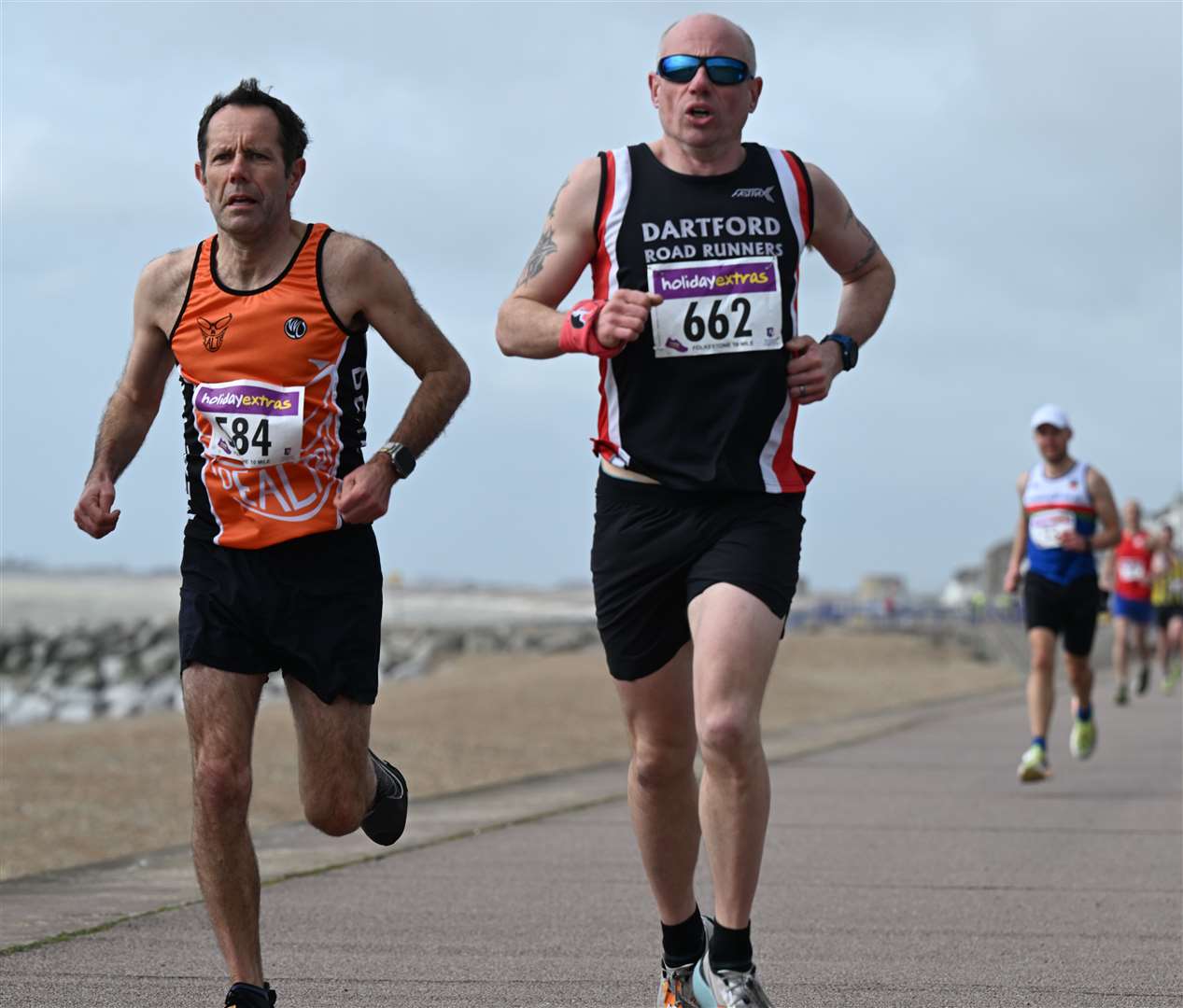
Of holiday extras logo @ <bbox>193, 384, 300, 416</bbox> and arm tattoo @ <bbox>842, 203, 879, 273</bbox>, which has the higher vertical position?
arm tattoo @ <bbox>842, 203, 879, 273</bbox>

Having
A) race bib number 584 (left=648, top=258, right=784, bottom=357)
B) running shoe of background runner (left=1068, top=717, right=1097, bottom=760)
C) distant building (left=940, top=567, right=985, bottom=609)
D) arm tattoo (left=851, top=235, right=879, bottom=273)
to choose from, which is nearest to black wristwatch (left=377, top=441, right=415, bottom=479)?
race bib number 584 (left=648, top=258, right=784, bottom=357)

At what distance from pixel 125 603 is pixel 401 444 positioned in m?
103

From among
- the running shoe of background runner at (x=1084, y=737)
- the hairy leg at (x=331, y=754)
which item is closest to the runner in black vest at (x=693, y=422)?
the hairy leg at (x=331, y=754)

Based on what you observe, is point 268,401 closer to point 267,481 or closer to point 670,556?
point 267,481

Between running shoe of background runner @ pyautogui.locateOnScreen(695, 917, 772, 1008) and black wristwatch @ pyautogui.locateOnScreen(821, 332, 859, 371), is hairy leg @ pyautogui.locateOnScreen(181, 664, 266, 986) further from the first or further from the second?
black wristwatch @ pyautogui.locateOnScreen(821, 332, 859, 371)

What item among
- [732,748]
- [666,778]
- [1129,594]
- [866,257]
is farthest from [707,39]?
[1129,594]

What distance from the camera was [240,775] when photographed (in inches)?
215

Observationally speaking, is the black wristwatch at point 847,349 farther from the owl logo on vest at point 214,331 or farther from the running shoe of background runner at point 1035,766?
the running shoe of background runner at point 1035,766

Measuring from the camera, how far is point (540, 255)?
566 centimetres

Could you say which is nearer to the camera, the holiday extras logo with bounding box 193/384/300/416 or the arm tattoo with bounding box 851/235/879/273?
the holiday extras logo with bounding box 193/384/300/416

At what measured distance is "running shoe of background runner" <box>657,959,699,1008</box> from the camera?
549 centimetres

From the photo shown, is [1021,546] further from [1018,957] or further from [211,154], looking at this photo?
[211,154]

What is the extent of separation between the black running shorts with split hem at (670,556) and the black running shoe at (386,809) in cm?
93

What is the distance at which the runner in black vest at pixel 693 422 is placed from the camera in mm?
5270
